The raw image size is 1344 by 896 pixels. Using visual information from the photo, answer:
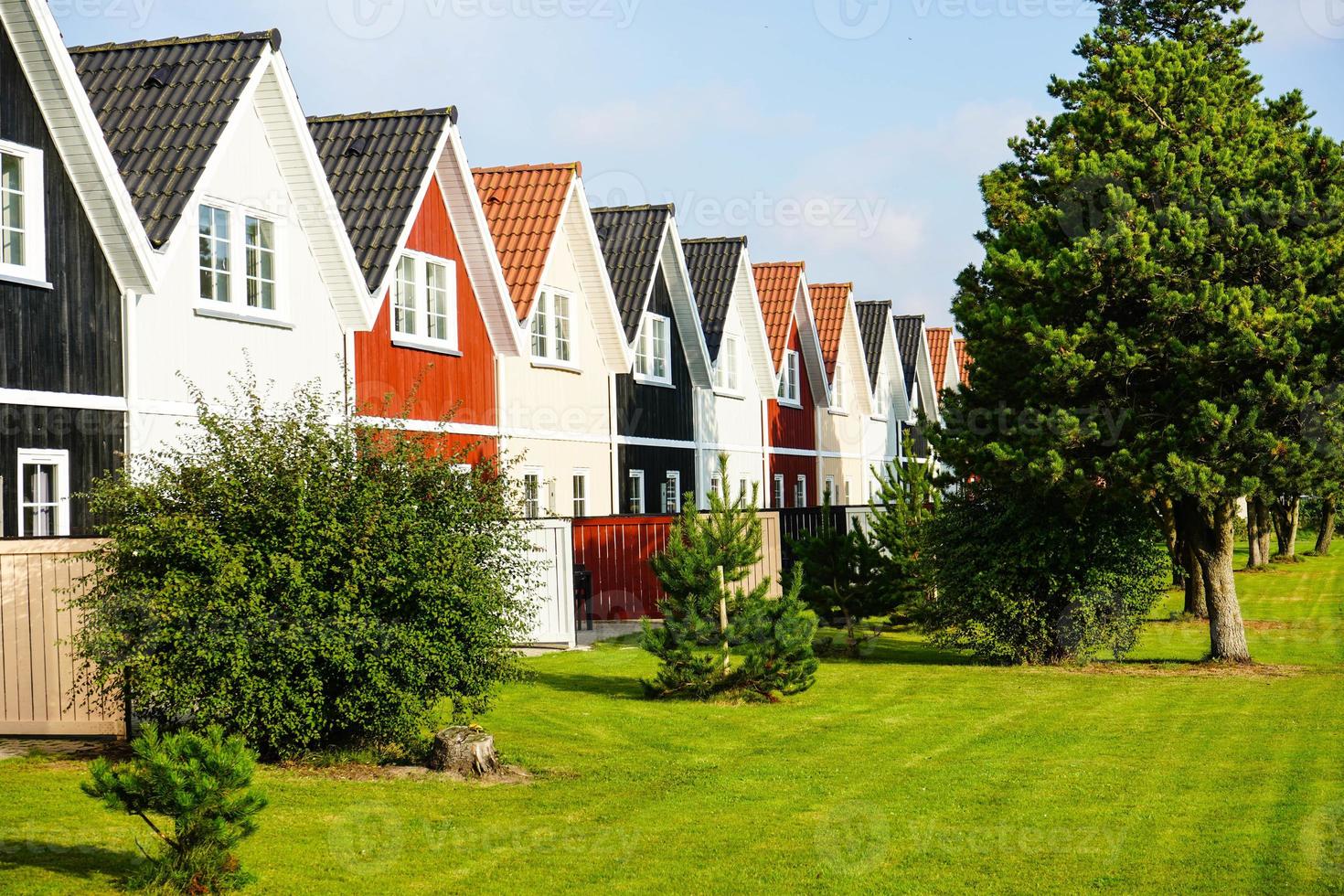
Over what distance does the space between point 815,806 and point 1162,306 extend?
35.6 feet

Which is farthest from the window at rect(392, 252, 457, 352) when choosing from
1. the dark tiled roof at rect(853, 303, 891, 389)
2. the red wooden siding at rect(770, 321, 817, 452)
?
the dark tiled roof at rect(853, 303, 891, 389)

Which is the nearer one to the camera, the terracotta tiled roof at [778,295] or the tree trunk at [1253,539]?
the terracotta tiled roof at [778,295]

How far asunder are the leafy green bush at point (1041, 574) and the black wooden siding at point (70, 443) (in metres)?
11.9

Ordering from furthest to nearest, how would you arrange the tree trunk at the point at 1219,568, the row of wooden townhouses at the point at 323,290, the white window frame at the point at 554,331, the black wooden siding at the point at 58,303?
the white window frame at the point at 554,331 → the tree trunk at the point at 1219,568 → the row of wooden townhouses at the point at 323,290 → the black wooden siding at the point at 58,303

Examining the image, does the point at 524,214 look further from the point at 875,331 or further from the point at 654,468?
the point at 875,331

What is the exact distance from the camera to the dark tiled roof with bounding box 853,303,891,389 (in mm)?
50531

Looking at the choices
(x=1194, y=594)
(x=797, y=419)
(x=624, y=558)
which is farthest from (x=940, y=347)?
(x=624, y=558)

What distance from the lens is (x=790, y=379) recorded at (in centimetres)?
4106

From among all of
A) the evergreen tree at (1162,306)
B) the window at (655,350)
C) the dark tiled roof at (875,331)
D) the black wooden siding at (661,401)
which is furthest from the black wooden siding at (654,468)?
the dark tiled roof at (875,331)

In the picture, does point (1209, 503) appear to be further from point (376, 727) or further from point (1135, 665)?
point (376, 727)

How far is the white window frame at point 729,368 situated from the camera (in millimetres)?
35156

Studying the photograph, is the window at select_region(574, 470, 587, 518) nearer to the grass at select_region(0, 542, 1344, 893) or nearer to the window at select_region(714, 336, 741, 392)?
the window at select_region(714, 336, 741, 392)

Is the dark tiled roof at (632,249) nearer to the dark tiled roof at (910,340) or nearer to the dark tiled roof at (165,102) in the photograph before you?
the dark tiled roof at (165,102)

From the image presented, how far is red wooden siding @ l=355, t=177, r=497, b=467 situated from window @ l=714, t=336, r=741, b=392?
36.4ft
